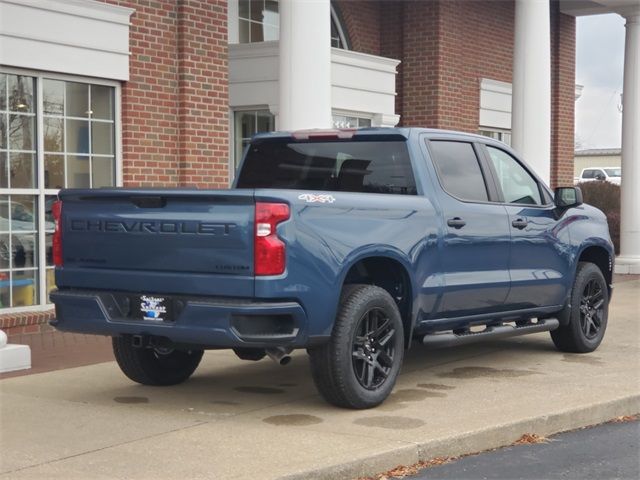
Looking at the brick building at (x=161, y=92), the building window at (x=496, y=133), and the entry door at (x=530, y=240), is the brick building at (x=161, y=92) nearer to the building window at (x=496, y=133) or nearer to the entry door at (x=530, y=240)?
the building window at (x=496, y=133)

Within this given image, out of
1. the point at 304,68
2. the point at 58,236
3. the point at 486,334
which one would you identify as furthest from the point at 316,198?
the point at 304,68

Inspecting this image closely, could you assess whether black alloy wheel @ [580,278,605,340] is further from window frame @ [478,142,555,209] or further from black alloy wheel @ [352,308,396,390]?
black alloy wheel @ [352,308,396,390]

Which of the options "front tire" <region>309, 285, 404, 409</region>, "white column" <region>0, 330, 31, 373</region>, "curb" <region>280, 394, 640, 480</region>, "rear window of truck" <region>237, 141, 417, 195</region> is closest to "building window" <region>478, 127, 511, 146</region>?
"rear window of truck" <region>237, 141, 417, 195</region>

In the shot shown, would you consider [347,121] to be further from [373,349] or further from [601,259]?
[373,349]

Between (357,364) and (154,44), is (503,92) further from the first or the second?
(357,364)

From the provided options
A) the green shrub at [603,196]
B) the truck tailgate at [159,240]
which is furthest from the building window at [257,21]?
the green shrub at [603,196]

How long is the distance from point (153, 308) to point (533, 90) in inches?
334

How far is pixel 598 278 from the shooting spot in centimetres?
980

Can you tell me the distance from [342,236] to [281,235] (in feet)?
1.84

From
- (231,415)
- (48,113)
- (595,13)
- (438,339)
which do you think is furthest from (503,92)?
(231,415)

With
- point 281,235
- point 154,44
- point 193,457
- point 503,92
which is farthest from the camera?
point 503,92

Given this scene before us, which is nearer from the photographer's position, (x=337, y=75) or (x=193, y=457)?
(x=193, y=457)

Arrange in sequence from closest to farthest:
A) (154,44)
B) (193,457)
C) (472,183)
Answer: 1. (193,457)
2. (472,183)
3. (154,44)

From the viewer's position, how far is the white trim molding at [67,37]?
10391 mm
